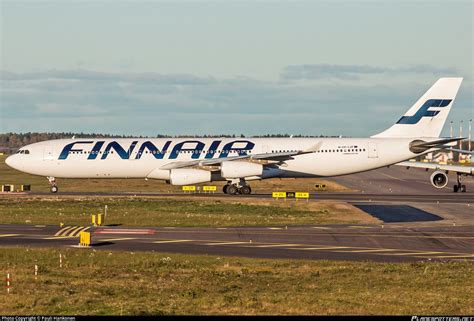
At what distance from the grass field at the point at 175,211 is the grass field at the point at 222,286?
15.9 meters

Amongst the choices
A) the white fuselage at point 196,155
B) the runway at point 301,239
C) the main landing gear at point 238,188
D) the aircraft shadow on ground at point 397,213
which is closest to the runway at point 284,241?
the runway at point 301,239

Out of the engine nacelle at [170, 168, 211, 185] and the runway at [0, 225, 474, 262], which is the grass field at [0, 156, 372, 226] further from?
the runway at [0, 225, 474, 262]

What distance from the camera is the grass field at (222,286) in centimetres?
2206

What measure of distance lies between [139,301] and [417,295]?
8.63 meters

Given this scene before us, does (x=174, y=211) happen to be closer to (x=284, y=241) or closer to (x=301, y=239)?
(x=301, y=239)

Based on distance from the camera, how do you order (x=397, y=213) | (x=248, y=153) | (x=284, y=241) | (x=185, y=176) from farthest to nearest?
(x=248, y=153) < (x=185, y=176) < (x=397, y=213) < (x=284, y=241)

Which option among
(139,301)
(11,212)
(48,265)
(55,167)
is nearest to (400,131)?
(55,167)

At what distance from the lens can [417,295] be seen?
79.9 feet

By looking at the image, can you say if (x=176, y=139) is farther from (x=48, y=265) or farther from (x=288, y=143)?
(x=48, y=265)

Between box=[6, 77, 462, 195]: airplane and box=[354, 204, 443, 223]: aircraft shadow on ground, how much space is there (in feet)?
38.9

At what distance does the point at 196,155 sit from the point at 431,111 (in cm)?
2307

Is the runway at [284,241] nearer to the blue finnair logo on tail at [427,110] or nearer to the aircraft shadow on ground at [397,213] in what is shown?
the aircraft shadow on ground at [397,213]

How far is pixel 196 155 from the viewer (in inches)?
2872

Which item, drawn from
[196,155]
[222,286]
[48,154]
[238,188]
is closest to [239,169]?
[238,188]
